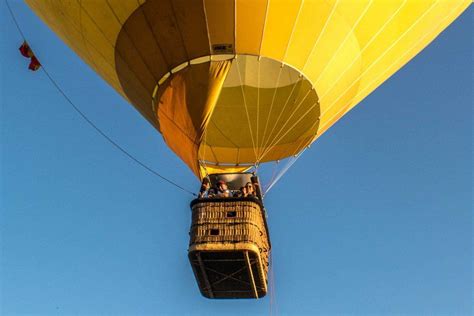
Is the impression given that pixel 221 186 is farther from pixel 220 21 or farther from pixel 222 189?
pixel 220 21

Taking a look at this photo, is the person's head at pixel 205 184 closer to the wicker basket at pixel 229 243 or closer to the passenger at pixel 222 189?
the passenger at pixel 222 189

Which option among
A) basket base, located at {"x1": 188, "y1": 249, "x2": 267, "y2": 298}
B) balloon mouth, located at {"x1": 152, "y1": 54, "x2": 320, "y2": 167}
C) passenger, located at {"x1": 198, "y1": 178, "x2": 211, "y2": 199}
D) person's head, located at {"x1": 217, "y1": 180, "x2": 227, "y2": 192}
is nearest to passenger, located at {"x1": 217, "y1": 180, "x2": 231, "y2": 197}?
person's head, located at {"x1": 217, "y1": 180, "x2": 227, "y2": 192}

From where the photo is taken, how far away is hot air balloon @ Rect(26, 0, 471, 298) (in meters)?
7.91

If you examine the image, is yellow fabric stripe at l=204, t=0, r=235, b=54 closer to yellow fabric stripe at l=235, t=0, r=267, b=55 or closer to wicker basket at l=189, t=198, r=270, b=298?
yellow fabric stripe at l=235, t=0, r=267, b=55

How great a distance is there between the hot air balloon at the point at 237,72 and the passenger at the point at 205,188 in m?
0.06

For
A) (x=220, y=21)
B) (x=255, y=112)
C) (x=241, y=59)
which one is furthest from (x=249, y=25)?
(x=255, y=112)

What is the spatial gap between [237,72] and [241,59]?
0.20 meters

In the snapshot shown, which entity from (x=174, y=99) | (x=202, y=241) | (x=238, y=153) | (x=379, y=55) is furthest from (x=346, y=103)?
(x=202, y=241)

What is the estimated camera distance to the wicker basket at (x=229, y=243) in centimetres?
761

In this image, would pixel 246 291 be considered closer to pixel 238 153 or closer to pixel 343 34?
pixel 238 153

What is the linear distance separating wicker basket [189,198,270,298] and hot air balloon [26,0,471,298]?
0.03 feet

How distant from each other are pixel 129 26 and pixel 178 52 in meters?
0.58

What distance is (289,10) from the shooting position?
8.05m

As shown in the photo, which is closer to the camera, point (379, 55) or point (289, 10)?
point (289, 10)
